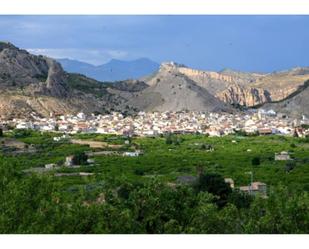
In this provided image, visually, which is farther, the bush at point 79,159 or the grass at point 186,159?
the bush at point 79,159

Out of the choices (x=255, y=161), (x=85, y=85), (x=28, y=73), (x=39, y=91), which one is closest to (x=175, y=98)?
(x=85, y=85)

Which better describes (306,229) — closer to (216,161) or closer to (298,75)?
(216,161)

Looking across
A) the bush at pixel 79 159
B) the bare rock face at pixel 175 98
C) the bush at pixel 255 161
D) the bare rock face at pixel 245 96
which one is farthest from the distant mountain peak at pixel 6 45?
the bush at pixel 255 161

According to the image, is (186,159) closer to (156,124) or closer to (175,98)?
(156,124)

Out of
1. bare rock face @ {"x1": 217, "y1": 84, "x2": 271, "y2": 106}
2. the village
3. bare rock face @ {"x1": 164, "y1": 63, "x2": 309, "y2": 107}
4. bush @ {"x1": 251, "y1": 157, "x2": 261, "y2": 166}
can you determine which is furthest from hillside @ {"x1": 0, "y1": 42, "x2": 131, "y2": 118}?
bush @ {"x1": 251, "y1": 157, "x2": 261, "y2": 166}

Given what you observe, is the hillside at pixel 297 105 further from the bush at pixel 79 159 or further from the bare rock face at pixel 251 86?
the bush at pixel 79 159
